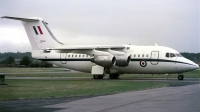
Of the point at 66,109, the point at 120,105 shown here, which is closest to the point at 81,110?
the point at 66,109

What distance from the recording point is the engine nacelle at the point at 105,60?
1587 inches

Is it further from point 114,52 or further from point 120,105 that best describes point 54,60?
point 120,105

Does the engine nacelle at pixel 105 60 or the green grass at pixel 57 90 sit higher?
the engine nacelle at pixel 105 60

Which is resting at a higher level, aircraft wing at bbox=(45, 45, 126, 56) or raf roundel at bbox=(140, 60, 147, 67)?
aircraft wing at bbox=(45, 45, 126, 56)

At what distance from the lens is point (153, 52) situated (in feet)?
133

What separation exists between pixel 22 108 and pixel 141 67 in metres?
27.7

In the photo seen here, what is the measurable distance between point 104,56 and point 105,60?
48cm

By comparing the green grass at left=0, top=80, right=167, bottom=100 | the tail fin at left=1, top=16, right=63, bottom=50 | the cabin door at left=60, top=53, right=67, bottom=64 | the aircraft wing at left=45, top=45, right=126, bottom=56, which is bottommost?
the green grass at left=0, top=80, right=167, bottom=100

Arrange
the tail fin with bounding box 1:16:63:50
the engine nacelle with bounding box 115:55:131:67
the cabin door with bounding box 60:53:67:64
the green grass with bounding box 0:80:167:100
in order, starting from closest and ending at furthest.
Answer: the green grass with bounding box 0:80:167:100
the engine nacelle with bounding box 115:55:131:67
the cabin door with bounding box 60:53:67:64
the tail fin with bounding box 1:16:63:50

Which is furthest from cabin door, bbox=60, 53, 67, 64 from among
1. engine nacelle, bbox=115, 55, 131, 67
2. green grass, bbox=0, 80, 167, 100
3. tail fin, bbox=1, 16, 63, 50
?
green grass, bbox=0, 80, 167, 100

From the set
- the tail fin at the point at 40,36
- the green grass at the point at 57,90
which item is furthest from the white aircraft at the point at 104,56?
the green grass at the point at 57,90

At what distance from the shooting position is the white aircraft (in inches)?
1582

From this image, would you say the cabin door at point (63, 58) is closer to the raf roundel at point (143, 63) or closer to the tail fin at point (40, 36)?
the tail fin at point (40, 36)

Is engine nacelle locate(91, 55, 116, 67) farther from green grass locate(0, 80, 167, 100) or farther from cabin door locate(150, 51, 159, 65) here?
green grass locate(0, 80, 167, 100)
